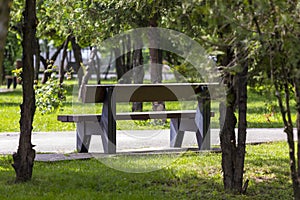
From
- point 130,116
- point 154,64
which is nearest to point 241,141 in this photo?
point 130,116

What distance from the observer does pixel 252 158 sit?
30.9 feet

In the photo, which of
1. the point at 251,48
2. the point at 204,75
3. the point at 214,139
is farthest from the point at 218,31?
the point at 214,139

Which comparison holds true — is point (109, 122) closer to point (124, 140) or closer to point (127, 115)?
point (127, 115)

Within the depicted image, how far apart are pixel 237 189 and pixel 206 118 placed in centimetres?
353

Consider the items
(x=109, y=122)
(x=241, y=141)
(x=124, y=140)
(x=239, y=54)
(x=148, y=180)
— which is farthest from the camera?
(x=124, y=140)

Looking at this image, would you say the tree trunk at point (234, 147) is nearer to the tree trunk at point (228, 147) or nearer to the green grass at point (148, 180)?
the tree trunk at point (228, 147)

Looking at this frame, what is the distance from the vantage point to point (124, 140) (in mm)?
11938

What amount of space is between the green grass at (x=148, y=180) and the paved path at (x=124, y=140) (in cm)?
130

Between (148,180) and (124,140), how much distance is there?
13.7 ft

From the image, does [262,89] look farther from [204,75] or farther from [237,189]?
[237,189]

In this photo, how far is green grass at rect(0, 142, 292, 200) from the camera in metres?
7.02

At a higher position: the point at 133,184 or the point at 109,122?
the point at 109,122

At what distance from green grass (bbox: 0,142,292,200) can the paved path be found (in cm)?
130

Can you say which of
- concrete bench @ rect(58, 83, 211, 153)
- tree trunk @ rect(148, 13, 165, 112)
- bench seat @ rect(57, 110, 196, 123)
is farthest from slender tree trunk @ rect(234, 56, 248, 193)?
tree trunk @ rect(148, 13, 165, 112)
